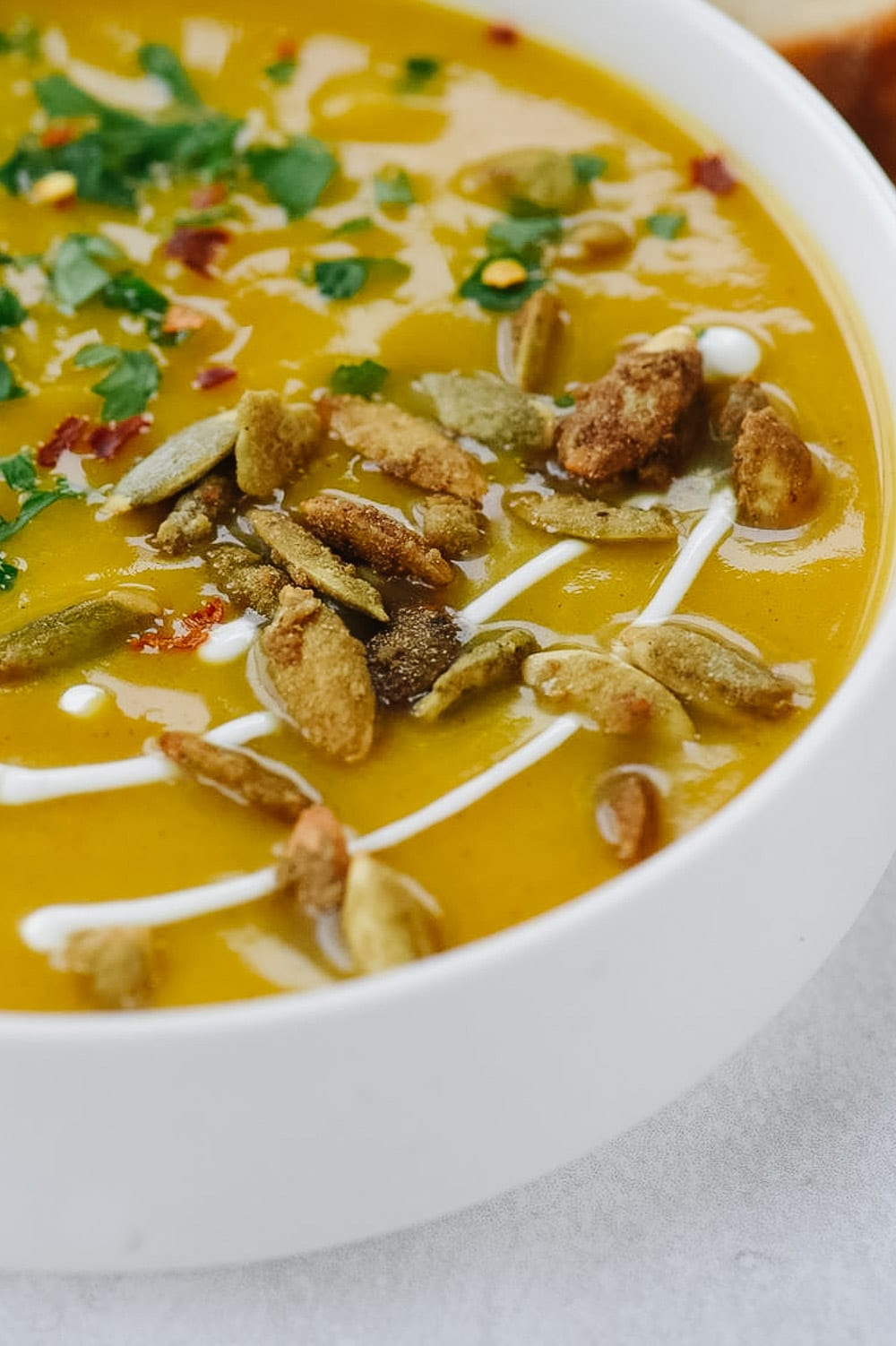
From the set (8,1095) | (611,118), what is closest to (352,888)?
(8,1095)

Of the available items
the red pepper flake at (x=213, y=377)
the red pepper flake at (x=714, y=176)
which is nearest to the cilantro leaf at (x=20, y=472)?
the red pepper flake at (x=213, y=377)

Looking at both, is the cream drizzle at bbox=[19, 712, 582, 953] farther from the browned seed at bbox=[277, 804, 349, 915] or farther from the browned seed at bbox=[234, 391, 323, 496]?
the browned seed at bbox=[234, 391, 323, 496]

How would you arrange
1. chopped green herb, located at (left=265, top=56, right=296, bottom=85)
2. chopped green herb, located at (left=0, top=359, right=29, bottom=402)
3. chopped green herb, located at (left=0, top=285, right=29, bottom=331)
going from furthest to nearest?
chopped green herb, located at (left=265, top=56, right=296, bottom=85)
chopped green herb, located at (left=0, top=285, right=29, bottom=331)
chopped green herb, located at (left=0, top=359, right=29, bottom=402)

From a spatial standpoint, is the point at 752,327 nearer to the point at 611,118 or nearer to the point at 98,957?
the point at 611,118

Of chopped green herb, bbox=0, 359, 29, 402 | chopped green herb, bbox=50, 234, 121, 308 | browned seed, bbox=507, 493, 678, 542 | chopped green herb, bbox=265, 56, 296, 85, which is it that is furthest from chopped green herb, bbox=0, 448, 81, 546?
chopped green herb, bbox=265, 56, 296, 85

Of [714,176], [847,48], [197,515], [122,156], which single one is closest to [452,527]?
[197,515]
